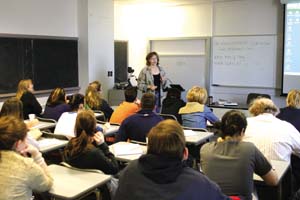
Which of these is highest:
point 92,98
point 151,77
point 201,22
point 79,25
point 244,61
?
point 201,22

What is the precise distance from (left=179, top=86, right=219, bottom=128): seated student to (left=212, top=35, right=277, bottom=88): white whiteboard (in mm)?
3159

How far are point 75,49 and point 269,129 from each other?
15.3ft

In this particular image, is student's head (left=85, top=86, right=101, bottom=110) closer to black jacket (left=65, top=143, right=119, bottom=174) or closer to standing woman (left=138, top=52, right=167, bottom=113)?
standing woman (left=138, top=52, right=167, bottom=113)

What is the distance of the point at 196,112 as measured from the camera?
14.1ft

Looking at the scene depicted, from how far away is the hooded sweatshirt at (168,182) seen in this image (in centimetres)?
158

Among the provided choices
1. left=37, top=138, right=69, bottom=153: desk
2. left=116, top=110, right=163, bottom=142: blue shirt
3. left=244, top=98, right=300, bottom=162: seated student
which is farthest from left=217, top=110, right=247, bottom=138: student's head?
left=37, top=138, right=69, bottom=153: desk

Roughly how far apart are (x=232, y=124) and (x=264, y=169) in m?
0.35

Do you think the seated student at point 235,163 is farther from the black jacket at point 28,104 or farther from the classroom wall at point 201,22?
the classroom wall at point 201,22

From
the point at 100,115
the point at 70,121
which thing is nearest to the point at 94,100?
the point at 100,115

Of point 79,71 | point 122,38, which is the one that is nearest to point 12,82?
point 79,71

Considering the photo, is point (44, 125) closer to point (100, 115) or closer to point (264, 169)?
point (100, 115)

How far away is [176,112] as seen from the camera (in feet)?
15.2

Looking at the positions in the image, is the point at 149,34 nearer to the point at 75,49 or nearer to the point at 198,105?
the point at 75,49

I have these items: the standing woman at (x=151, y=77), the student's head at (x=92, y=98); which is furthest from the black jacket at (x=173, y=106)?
the standing woman at (x=151, y=77)
